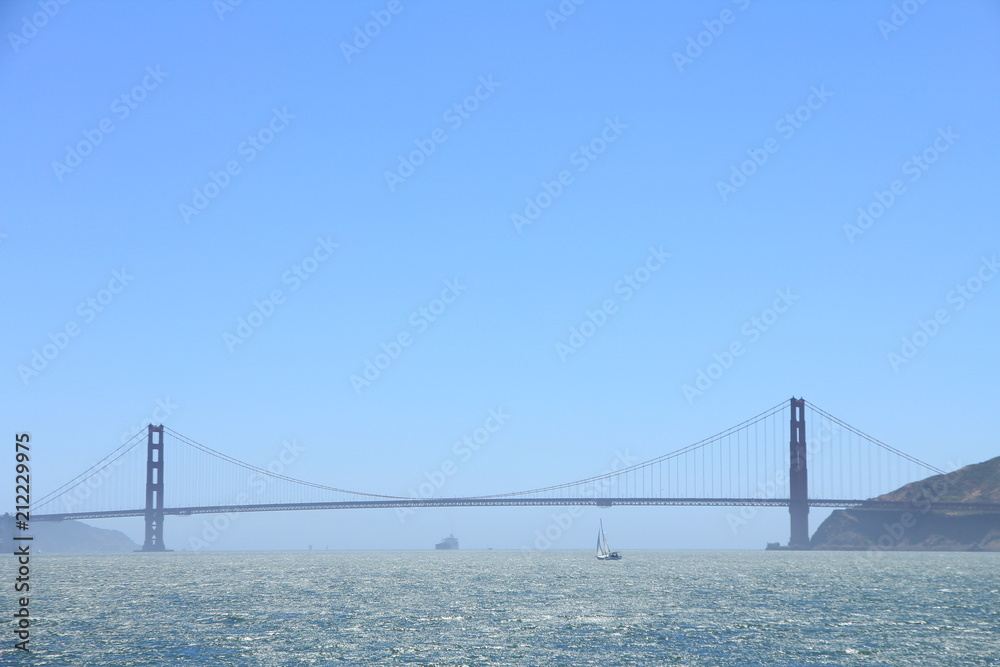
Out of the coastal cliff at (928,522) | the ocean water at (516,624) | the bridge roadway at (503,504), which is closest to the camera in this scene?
the ocean water at (516,624)

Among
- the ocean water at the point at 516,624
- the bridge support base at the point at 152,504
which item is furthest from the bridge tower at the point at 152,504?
the ocean water at the point at 516,624

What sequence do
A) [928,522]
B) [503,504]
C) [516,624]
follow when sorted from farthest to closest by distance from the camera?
[928,522], [503,504], [516,624]

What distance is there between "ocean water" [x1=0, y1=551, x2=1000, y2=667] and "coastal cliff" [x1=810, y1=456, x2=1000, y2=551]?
102632 mm

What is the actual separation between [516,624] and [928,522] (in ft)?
510

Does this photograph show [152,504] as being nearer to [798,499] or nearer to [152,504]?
[152,504]

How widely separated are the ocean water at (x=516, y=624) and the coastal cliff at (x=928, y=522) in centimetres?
10263

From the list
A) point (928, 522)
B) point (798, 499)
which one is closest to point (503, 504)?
point (798, 499)

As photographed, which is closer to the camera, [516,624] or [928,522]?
[516,624]

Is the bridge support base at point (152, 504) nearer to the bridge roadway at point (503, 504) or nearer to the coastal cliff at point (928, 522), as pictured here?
the bridge roadway at point (503, 504)

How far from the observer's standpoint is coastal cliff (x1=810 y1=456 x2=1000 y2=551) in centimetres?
17524

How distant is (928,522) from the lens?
18350 cm

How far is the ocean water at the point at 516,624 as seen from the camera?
1490 inches

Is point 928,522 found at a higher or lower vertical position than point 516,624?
lower

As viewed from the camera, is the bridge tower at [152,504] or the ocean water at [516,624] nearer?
the ocean water at [516,624]
